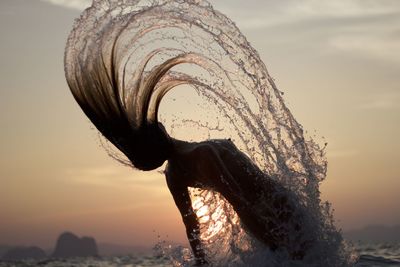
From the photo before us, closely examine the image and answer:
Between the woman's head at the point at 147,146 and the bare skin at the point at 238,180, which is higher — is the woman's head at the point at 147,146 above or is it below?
above

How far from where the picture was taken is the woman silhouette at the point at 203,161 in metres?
7.16

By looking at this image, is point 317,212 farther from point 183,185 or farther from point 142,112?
point 142,112

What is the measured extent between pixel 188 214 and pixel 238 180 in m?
0.99

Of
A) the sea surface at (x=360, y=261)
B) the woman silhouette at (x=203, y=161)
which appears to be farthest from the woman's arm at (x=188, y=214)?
the sea surface at (x=360, y=261)

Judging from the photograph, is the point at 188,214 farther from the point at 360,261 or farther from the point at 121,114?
the point at 360,261

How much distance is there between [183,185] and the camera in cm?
761

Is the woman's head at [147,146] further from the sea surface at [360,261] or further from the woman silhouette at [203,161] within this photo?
the sea surface at [360,261]

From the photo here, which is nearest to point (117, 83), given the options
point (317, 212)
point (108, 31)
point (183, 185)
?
point (108, 31)

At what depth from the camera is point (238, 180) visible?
7148 millimetres

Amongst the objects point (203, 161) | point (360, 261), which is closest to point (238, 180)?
point (203, 161)

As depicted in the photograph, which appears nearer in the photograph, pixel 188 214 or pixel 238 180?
pixel 238 180

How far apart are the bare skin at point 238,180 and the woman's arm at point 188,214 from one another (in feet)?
0.73

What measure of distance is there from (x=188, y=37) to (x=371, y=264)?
7.27 meters

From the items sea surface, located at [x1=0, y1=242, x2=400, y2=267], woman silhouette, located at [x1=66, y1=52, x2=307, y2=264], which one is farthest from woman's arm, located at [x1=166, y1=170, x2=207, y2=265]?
sea surface, located at [x1=0, y1=242, x2=400, y2=267]
